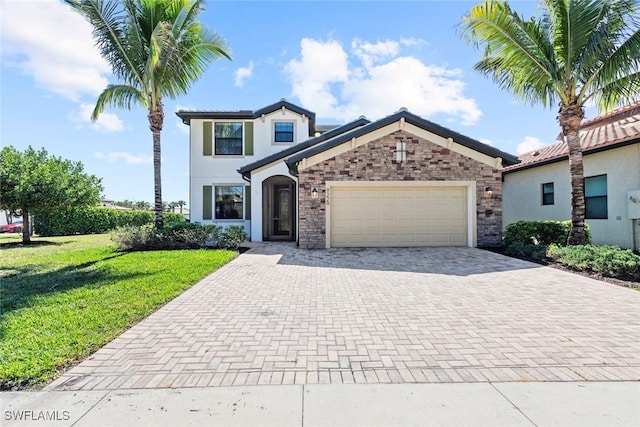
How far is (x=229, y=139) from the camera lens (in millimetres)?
17172

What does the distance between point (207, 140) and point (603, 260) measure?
1660cm

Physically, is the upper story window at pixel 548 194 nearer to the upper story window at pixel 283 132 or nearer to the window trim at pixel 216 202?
the upper story window at pixel 283 132

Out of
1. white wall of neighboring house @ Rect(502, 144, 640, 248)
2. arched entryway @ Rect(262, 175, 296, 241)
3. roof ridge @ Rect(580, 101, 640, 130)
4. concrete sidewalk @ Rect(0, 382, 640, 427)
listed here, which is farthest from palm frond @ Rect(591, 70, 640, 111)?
arched entryway @ Rect(262, 175, 296, 241)

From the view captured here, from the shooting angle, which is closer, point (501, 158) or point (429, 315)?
point (429, 315)

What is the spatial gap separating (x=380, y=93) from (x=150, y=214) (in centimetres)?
2233

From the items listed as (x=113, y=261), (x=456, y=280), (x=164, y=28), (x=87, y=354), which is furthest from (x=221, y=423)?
(x=164, y=28)

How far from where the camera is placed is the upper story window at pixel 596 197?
40.1ft

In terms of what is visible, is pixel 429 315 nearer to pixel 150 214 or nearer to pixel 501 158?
pixel 501 158

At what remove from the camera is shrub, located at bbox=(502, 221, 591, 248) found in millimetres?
10953

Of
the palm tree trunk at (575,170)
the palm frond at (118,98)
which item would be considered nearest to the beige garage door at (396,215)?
the palm tree trunk at (575,170)

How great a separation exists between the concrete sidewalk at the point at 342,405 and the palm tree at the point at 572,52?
29.3 feet

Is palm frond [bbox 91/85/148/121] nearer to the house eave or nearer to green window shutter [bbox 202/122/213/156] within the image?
green window shutter [bbox 202/122/213/156]

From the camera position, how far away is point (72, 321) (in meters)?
4.65

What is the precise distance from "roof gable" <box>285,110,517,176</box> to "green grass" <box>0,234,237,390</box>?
4721mm
